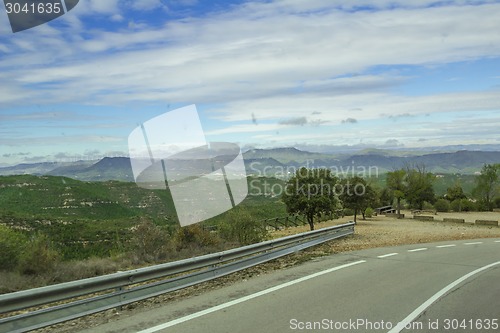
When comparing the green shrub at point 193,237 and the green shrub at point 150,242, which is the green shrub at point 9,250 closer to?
the green shrub at point 150,242

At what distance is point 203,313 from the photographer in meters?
7.81

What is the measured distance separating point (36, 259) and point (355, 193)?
3149 cm

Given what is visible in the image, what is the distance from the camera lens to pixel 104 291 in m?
8.69

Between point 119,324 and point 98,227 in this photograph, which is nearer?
point 119,324

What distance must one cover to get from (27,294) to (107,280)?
148 cm

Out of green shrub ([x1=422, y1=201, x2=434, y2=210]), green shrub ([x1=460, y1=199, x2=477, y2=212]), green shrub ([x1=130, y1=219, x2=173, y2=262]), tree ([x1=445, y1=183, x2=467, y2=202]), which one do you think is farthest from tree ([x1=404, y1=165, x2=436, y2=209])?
green shrub ([x1=130, y1=219, x2=173, y2=262])

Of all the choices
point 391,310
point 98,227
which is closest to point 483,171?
point 98,227

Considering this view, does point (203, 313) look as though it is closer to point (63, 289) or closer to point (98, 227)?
point (63, 289)

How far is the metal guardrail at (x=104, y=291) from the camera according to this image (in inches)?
253

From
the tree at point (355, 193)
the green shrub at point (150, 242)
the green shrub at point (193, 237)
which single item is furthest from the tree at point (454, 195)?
the green shrub at point (150, 242)

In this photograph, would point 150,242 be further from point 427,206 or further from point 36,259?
point 427,206

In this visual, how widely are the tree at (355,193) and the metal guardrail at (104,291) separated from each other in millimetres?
29830

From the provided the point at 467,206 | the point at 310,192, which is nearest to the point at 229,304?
the point at 310,192

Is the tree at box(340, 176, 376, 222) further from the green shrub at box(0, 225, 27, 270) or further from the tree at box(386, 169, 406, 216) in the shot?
the green shrub at box(0, 225, 27, 270)
